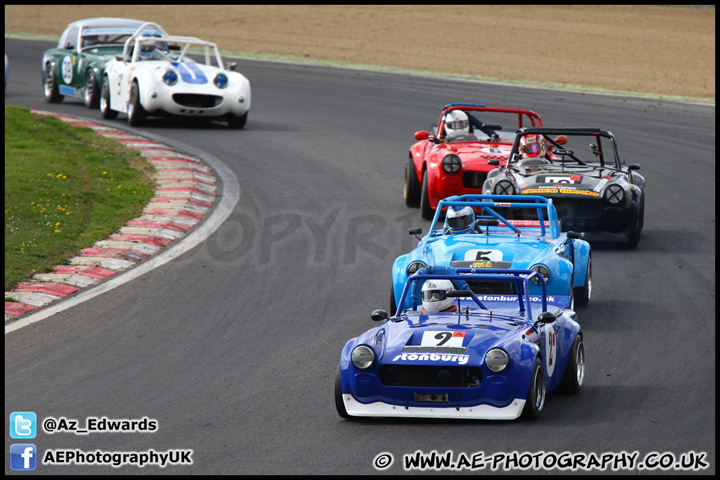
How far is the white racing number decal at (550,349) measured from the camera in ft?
22.6

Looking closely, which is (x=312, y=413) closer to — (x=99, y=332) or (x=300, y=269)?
(x=99, y=332)

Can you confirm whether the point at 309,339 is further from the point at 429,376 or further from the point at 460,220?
the point at 429,376

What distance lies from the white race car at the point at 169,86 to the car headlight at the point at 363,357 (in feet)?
38.1

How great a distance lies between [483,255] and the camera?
8.99 meters

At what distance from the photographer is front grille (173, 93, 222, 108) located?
1770 centimetres

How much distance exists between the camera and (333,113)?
20.7 meters

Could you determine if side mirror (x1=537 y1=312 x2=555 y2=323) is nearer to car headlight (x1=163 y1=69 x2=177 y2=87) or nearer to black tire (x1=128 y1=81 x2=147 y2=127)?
car headlight (x1=163 y1=69 x2=177 y2=87)

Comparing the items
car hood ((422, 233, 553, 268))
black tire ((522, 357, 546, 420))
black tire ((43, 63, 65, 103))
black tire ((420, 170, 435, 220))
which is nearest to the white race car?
black tire ((43, 63, 65, 103))

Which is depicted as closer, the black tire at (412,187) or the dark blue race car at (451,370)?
the dark blue race car at (451,370)

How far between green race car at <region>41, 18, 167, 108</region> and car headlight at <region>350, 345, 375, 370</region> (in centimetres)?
1406

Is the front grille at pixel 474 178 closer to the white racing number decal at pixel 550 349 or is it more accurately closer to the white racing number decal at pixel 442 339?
the white racing number decal at pixel 550 349

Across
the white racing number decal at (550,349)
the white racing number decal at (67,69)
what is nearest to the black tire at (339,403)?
the white racing number decal at (550,349)

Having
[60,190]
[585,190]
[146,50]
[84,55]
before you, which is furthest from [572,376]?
[84,55]

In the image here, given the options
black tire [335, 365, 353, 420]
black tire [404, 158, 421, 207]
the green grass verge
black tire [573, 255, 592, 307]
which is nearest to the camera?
black tire [335, 365, 353, 420]
